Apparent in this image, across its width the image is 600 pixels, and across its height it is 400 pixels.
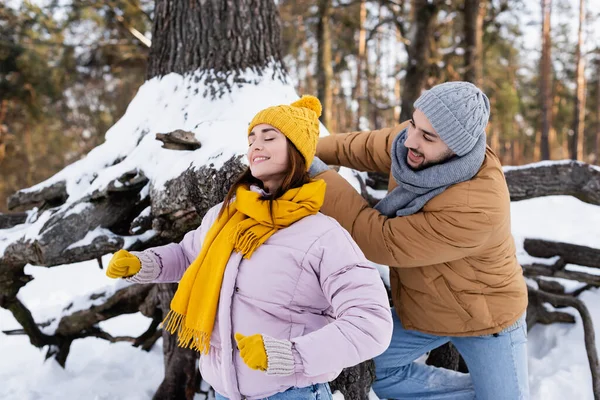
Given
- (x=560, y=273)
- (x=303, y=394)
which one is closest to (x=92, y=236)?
(x=303, y=394)

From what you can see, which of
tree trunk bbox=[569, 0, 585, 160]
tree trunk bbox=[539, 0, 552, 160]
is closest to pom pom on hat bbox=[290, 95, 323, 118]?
tree trunk bbox=[539, 0, 552, 160]

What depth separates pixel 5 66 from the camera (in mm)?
9461

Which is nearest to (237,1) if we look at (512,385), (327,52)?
(512,385)

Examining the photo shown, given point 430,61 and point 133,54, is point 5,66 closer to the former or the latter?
point 133,54

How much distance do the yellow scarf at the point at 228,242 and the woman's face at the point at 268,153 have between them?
10 centimetres

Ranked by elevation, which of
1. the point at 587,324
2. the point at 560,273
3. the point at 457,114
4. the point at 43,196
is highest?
the point at 457,114

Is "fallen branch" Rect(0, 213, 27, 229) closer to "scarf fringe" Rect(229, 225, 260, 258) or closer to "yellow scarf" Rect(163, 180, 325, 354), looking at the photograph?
"yellow scarf" Rect(163, 180, 325, 354)

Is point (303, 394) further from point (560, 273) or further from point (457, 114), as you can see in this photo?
point (560, 273)

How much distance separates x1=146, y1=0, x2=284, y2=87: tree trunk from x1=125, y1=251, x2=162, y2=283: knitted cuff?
157 centimetres

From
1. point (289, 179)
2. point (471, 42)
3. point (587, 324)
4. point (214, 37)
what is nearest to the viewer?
point (289, 179)

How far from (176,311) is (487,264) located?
1.40 m

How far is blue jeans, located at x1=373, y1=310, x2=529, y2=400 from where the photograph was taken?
6.79 feet

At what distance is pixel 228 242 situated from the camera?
1544mm

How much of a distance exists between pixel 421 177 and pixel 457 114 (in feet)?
0.96
